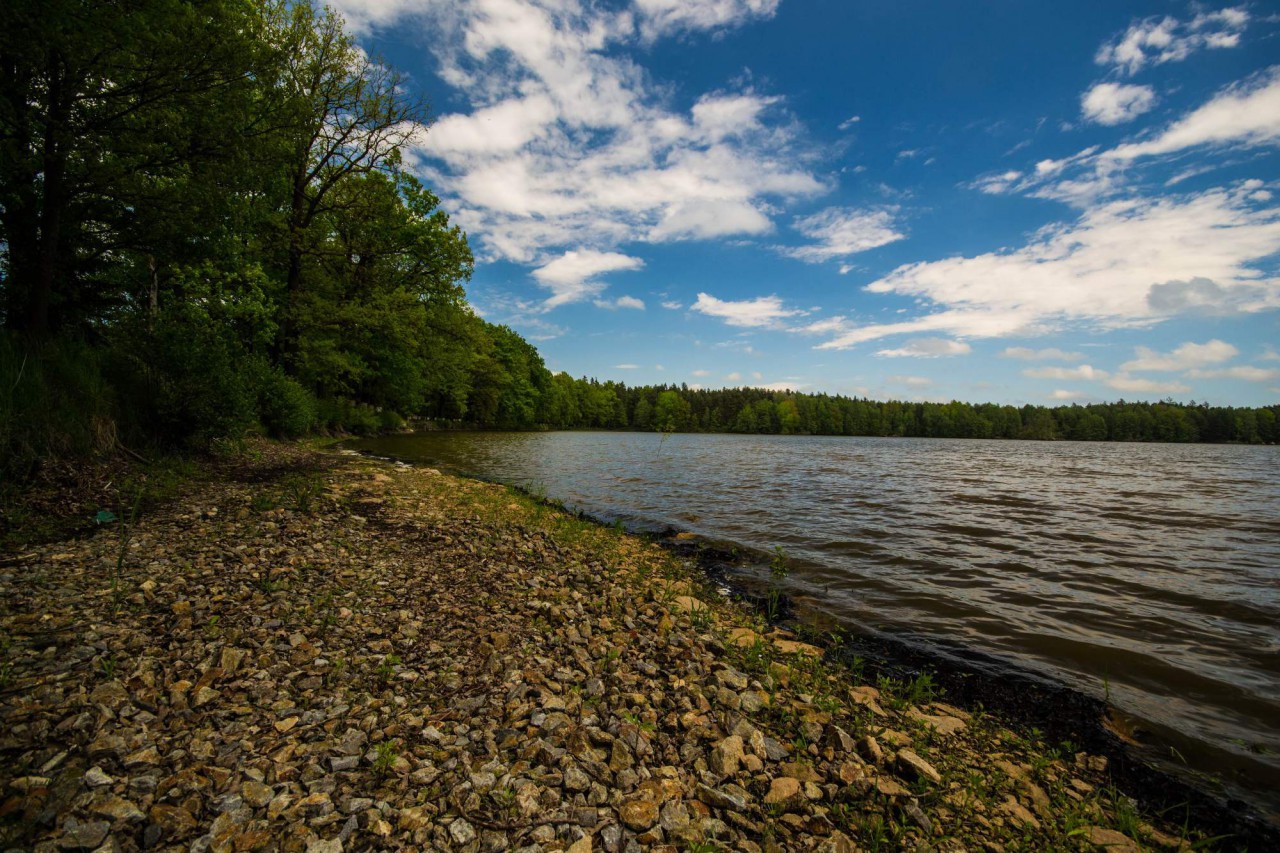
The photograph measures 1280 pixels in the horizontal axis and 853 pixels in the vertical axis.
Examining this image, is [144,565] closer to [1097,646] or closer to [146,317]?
[146,317]

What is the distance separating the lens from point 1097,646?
7336 millimetres

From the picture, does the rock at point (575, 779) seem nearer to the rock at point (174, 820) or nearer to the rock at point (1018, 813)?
the rock at point (174, 820)

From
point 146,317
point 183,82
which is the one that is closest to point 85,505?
point 146,317

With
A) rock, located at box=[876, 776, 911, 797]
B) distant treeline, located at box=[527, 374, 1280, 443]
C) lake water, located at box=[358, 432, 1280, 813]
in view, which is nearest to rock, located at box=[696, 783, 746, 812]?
rock, located at box=[876, 776, 911, 797]

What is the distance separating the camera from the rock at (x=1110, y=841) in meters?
3.65

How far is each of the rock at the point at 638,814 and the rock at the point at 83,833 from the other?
290 centimetres

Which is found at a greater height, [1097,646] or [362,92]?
[362,92]

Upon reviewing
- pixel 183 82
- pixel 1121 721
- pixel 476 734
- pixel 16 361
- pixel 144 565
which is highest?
pixel 183 82

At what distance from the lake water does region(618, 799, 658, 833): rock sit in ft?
18.5

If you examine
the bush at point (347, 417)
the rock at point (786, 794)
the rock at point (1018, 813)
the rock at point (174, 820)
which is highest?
the bush at point (347, 417)

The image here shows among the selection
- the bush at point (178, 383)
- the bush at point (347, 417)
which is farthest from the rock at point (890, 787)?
the bush at point (347, 417)

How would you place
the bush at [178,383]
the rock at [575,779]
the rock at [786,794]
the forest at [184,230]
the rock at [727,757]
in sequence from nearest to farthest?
the rock at [575,779], the rock at [786,794], the rock at [727,757], the forest at [184,230], the bush at [178,383]

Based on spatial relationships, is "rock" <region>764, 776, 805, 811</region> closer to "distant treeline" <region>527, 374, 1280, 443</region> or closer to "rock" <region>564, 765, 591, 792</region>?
"rock" <region>564, 765, 591, 792</region>

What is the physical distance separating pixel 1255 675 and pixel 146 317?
73.6 ft
